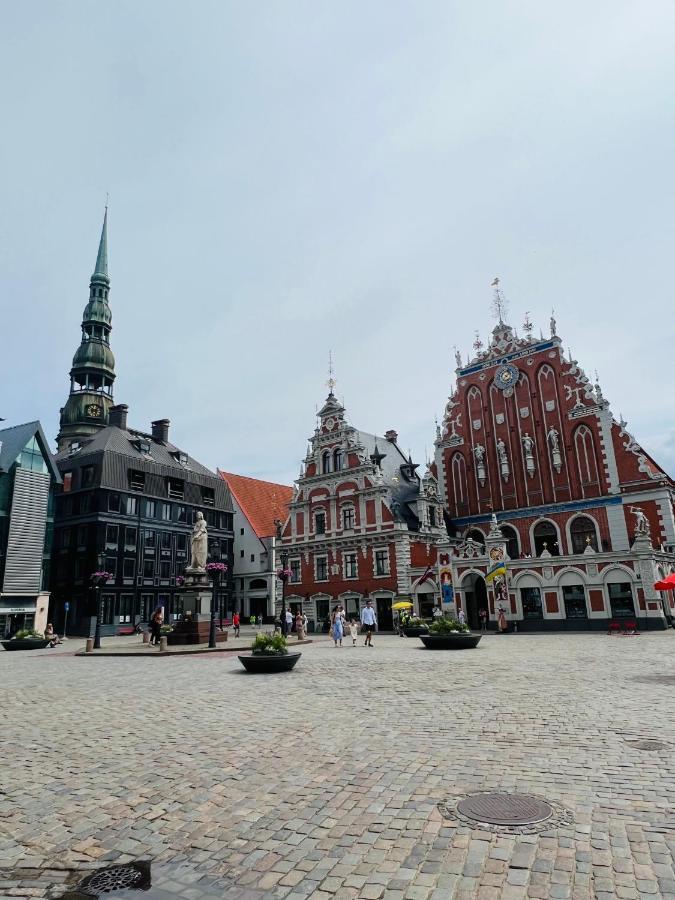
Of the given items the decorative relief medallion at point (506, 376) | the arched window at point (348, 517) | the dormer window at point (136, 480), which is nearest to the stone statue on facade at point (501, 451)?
the decorative relief medallion at point (506, 376)

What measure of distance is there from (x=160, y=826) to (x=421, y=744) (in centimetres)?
385

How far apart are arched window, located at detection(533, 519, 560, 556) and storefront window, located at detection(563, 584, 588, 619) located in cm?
689

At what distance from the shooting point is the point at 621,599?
35.2 meters

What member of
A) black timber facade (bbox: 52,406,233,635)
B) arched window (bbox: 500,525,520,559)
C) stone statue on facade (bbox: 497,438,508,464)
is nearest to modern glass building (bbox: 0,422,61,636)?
black timber facade (bbox: 52,406,233,635)

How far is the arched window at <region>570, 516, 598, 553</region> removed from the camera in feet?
137

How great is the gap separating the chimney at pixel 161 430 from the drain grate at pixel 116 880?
201 feet

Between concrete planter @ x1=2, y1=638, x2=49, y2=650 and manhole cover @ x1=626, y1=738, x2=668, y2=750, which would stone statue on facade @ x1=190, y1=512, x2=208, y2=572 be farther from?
manhole cover @ x1=626, y1=738, x2=668, y2=750

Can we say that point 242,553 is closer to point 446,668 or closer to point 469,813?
point 446,668

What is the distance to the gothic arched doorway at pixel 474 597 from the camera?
1635 inches

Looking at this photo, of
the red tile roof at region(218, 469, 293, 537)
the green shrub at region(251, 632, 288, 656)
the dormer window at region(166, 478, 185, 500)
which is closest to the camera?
the green shrub at region(251, 632, 288, 656)

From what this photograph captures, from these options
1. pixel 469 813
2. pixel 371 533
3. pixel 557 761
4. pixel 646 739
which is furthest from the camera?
pixel 371 533

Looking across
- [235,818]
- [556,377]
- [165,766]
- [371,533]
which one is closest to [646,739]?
[235,818]

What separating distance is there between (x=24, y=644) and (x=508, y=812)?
32356 mm

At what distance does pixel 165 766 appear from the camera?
743 centimetres
